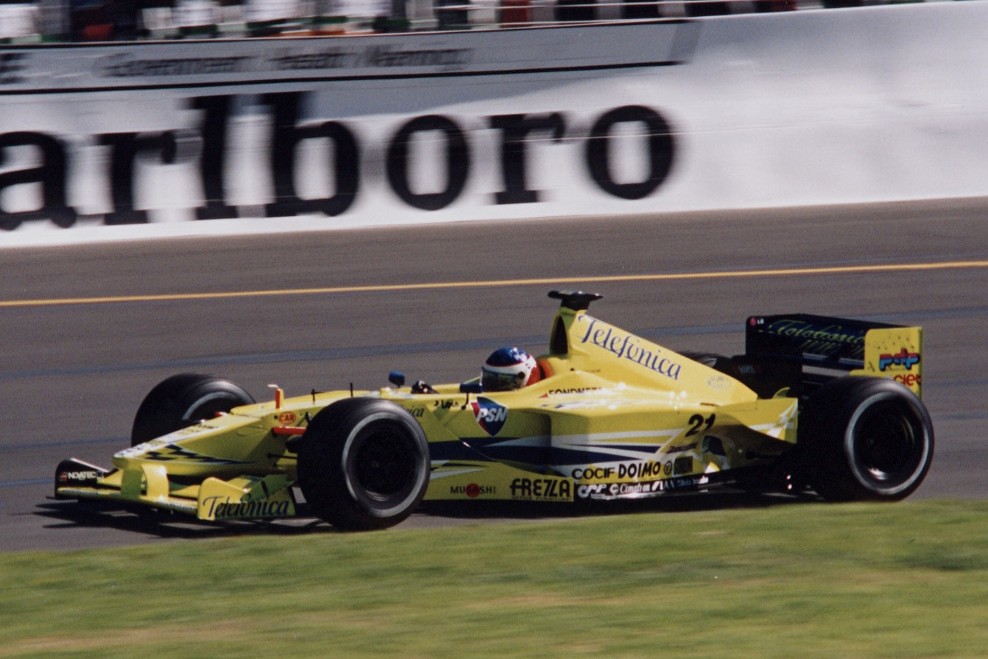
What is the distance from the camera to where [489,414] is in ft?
28.4

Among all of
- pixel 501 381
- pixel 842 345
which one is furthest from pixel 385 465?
pixel 842 345

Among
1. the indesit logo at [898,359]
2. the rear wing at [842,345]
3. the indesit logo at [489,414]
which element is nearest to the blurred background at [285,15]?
the rear wing at [842,345]

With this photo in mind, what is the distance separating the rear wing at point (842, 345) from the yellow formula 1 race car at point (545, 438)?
17mm

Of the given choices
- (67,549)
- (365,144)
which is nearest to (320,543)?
(67,549)

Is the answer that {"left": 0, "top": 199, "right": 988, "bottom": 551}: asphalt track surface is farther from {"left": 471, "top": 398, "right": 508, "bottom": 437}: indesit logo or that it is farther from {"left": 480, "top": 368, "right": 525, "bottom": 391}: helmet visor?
{"left": 480, "top": 368, "right": 525, "bottom": 391}: helmet visor

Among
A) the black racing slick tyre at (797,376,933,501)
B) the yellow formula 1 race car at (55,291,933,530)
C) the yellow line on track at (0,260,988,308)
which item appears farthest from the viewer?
the yellow line on track at (0,260,988,308)

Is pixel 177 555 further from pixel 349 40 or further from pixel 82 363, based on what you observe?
pixel 349 40

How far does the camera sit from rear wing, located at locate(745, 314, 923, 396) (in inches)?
368

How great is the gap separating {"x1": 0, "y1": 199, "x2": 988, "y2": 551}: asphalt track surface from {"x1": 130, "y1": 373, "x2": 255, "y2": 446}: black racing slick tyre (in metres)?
0.62

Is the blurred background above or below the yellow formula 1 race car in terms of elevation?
above

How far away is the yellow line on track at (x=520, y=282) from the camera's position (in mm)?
15000

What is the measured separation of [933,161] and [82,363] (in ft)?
33.3

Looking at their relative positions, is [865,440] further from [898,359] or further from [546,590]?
[546,590]

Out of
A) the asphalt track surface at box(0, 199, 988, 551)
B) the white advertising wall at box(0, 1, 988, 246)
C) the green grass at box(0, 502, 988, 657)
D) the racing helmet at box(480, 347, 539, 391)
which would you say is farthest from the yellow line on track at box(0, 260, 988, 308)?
the green grass at box(0, 502, 988, 657)
